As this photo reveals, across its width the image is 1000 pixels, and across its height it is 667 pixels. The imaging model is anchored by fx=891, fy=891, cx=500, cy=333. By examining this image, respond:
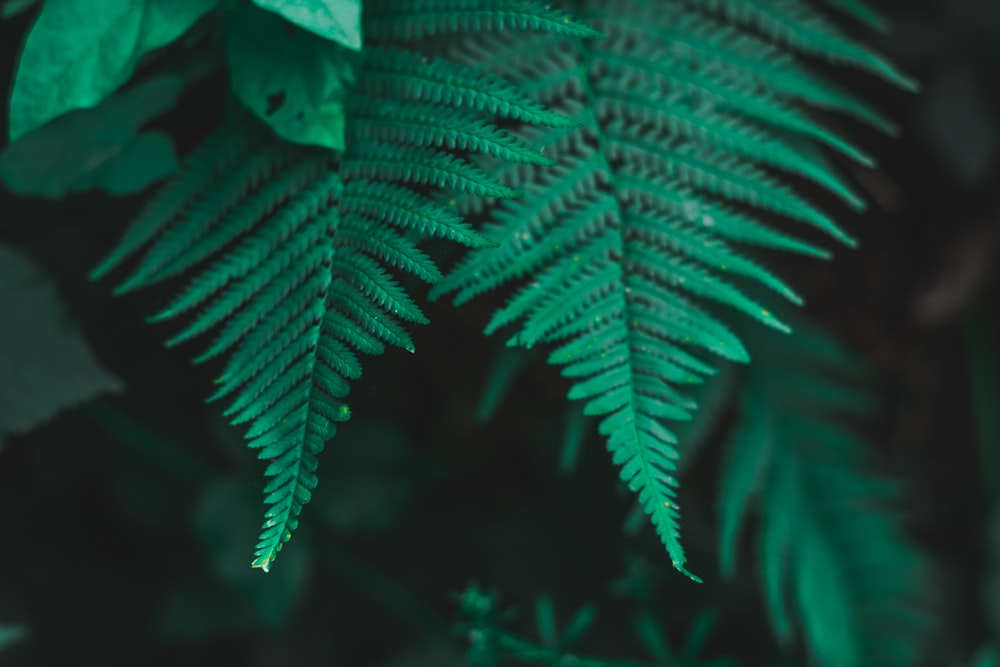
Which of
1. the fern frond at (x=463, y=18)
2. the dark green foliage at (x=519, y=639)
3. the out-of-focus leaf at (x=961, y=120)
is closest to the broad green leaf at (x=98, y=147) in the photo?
the fern frond at (x=463, y=18)

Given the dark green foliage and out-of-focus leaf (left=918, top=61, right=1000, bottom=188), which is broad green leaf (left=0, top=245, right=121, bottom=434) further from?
out-of-focus leaf (left=918, top=61, right=1000, bottom=188)

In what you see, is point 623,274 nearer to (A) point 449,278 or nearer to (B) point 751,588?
(A) point 449,278

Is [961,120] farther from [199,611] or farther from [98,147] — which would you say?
[199,611]

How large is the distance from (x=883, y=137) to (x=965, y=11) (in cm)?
26

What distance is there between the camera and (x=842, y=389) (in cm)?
149

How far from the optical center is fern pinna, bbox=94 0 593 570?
0.71m

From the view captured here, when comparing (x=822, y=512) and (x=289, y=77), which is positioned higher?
(x=289, y=77)

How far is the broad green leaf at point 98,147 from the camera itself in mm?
949

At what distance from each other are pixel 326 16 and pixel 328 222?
0.18m

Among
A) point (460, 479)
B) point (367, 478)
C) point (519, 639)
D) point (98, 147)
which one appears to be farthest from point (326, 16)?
point (460, 479)

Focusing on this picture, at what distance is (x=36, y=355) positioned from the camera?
1025 millimetres

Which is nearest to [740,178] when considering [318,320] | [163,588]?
[318,320]

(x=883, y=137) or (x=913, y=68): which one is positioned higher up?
(x=913, y=68)

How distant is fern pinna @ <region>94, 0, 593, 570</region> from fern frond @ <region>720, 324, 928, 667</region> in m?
0.71
